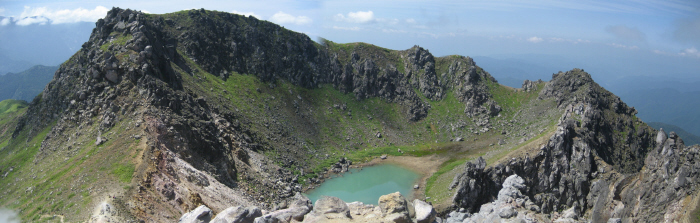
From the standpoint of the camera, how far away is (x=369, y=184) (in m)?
86.6

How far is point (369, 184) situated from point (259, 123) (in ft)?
117

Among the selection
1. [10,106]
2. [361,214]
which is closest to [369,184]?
[361,214]

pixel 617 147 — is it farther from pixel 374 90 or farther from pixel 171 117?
pixel 171 117

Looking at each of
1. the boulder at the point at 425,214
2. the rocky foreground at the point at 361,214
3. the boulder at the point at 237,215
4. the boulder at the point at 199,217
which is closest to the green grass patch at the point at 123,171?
the rocky foreground at the point at 361,214

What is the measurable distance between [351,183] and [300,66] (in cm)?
6128

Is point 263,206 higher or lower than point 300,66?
lower

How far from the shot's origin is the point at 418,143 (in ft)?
383

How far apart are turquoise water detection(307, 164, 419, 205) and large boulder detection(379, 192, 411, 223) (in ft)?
164

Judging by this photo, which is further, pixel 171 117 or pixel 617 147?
pixel 617 147

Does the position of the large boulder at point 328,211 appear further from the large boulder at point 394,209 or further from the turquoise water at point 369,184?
the turquoise water at point 369,184

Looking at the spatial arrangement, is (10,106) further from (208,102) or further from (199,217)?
(199,217)

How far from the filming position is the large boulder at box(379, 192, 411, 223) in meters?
24.6

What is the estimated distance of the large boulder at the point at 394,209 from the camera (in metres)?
24.6

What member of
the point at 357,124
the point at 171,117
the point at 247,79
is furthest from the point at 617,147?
the point at 247,79
